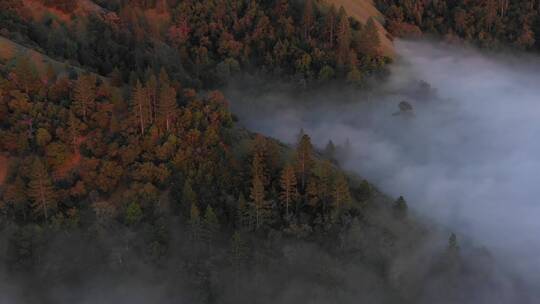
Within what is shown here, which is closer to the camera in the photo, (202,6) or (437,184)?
(437,184)

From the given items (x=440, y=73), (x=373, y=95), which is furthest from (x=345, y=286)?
(x=440, y=73)

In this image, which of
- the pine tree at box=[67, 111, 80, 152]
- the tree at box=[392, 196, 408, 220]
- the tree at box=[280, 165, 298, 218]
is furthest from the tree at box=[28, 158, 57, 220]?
the tree at box=[392, 196, 408, 220]

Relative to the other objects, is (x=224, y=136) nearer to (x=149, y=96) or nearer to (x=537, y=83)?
(x=149, y=96)

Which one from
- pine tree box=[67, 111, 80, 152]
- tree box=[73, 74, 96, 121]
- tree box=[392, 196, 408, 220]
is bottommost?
tree box=[392, 196, 408, 220]

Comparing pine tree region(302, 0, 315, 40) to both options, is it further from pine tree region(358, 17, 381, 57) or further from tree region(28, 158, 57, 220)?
tree region(28, 158, 57, 220)

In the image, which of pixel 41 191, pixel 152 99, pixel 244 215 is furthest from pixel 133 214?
pixel 152 99

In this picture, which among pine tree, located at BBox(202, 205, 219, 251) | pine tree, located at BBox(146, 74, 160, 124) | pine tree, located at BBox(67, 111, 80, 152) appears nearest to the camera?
pine tree, located at BBox(202, 205, 219, 251)

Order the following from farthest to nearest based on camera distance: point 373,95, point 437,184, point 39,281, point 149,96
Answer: point 373,95
point 437,184
point 149,96
point 39,281
